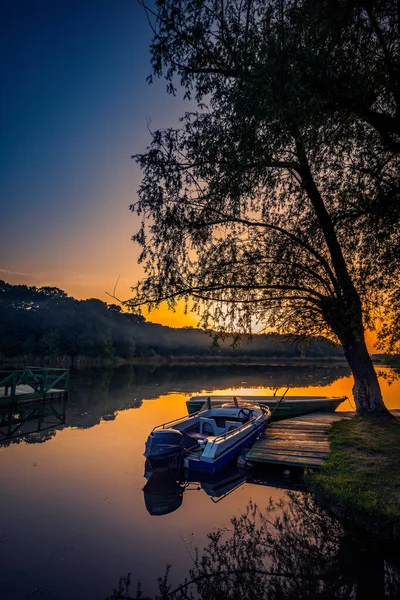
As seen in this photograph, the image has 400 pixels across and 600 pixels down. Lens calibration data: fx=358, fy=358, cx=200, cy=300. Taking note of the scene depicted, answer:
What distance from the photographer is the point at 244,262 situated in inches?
437

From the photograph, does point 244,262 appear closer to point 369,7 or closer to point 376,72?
point 376,72

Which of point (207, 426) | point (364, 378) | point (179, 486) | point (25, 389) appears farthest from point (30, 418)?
point (364, 378)

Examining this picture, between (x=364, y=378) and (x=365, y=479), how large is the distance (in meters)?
5.43

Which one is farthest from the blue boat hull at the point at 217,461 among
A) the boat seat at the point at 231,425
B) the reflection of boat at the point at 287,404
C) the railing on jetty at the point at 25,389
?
the railing on jetty at the point at 25,389

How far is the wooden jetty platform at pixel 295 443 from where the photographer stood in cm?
949

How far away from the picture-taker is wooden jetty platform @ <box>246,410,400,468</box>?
31.1 ft

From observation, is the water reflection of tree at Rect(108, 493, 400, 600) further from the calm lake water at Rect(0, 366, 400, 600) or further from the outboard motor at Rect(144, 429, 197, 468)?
the outboard motor at Rect(144, 429, 197, 468)

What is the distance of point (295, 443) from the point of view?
35.3 feet

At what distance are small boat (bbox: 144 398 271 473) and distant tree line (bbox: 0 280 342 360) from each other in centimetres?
3201

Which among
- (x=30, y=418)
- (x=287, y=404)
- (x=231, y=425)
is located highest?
(x=287, y=404)

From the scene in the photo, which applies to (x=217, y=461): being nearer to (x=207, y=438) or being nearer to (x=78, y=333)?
(x=207, y=438)

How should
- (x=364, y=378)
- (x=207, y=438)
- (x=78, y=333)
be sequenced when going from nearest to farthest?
(x=207, y=438) → (x=364, y=378) → (x=78, y=333)

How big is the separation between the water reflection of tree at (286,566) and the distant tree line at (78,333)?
3866cm

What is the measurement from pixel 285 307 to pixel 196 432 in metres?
5.41
